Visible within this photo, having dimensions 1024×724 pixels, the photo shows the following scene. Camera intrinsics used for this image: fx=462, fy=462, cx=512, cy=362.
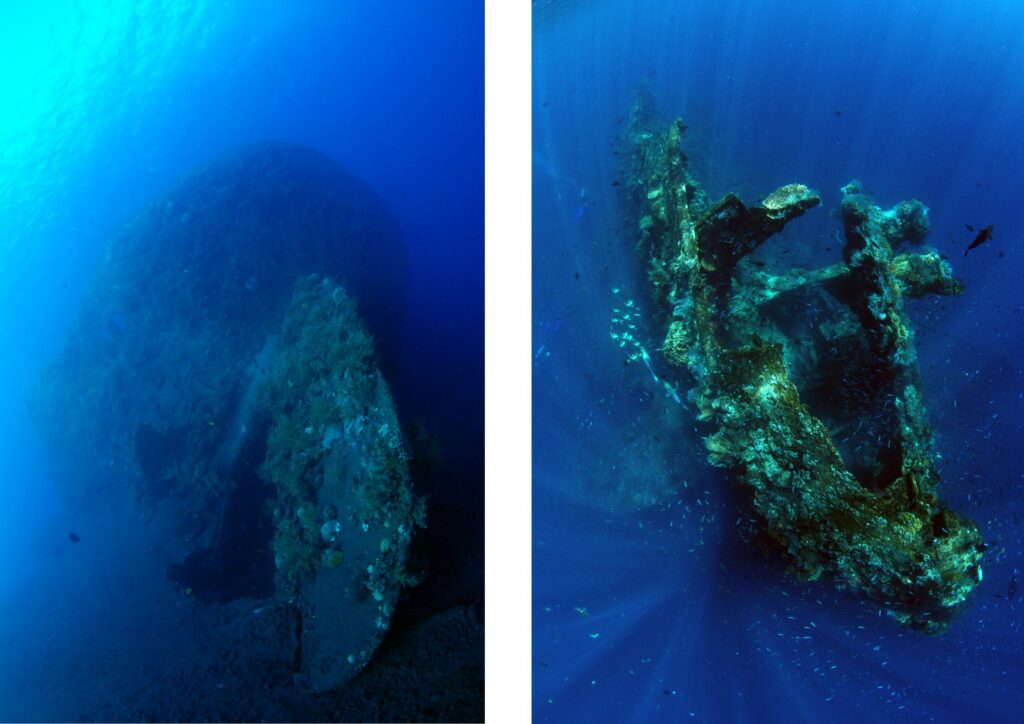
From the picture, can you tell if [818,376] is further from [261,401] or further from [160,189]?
[160,189]

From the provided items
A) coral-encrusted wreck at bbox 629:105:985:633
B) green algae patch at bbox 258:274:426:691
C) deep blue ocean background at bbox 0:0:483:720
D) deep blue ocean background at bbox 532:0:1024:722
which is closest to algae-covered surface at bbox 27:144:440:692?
green algae patch at bbox 258:274:426:691

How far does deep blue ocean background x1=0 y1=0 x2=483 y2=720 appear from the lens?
11.2 feet

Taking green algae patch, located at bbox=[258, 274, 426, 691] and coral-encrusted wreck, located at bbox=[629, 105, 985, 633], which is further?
green algae patch, located at bbox=[258, 274, 426, 691]

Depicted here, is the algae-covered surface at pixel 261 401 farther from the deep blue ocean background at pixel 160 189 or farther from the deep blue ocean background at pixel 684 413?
the deep blue ocean background at pixel 684 413

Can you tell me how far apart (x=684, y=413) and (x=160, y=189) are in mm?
5896

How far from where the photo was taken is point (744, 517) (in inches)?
Answer: 113

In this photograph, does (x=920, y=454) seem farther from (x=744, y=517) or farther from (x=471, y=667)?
(x=471, y=667)

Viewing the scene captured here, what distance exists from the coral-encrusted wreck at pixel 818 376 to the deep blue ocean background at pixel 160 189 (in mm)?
1399

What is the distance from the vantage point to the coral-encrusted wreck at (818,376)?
2248mm

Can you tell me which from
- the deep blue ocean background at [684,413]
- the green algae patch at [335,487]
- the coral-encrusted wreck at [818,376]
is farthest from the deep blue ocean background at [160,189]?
the coral-encrusted wreck at [818,376]

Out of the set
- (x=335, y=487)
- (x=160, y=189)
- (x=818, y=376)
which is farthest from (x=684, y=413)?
(x=160, y=189)

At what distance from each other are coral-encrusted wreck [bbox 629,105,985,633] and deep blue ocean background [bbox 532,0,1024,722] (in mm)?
374

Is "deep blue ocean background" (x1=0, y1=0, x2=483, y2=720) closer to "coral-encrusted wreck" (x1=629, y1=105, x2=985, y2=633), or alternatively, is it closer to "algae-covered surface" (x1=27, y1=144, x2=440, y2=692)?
"algae-covered surface" (x1=27, y1=144, x2=440, y2=692)

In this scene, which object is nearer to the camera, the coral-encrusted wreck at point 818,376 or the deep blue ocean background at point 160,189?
the coral-encrusted wreck at point 818,376
